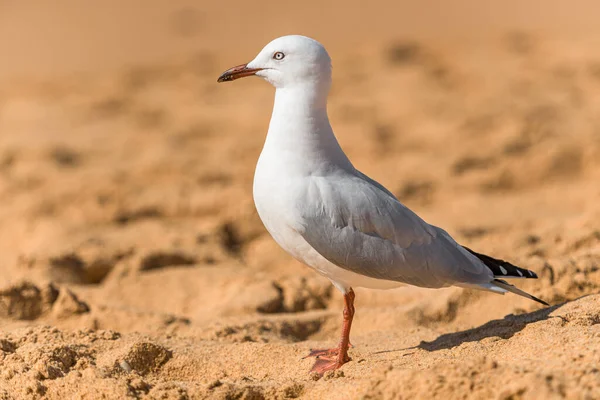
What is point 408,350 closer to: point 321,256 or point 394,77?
point 321,256

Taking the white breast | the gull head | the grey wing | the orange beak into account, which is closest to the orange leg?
the white breast


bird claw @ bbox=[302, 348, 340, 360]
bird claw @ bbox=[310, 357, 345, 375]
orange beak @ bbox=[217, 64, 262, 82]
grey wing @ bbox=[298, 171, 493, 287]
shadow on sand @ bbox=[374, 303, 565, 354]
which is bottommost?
bird claw @ bbox=[302, 348, 340, 360]

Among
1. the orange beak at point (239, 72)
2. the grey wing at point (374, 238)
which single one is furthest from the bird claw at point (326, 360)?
the orange beak at point (239, 72)

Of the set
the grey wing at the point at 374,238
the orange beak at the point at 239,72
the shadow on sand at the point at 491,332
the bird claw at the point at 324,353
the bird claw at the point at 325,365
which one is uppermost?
the orange beak at the point at 239,72

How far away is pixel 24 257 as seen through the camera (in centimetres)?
557

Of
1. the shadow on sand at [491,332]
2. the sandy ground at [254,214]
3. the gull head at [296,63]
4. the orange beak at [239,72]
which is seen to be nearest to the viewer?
the sandy ground at [254,214]

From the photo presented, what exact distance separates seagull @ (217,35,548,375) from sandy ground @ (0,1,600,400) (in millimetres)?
287

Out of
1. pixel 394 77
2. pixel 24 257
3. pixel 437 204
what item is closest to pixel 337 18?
pixel 394 77

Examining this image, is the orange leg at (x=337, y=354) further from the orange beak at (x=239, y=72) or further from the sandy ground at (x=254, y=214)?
the orange beak at (x=239, y=72)

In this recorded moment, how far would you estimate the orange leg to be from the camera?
3.50m

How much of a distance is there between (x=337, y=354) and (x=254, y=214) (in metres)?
2.99

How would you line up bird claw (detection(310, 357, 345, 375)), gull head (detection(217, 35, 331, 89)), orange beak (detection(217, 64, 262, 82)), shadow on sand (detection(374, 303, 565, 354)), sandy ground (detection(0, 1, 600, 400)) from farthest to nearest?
1. orange beak (detection(217, 64, 262, 82))
2. gull head (detection(217, 35, 331, 89))
3. shadow on sand (detection(374, 303, 565, 354))
4. bird claw (detection(310, 357, 345, 375))
5. sandy ground (detection(0, 1, 600, 400))

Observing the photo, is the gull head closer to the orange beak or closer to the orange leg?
the orange beak

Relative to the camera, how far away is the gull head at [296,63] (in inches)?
148
